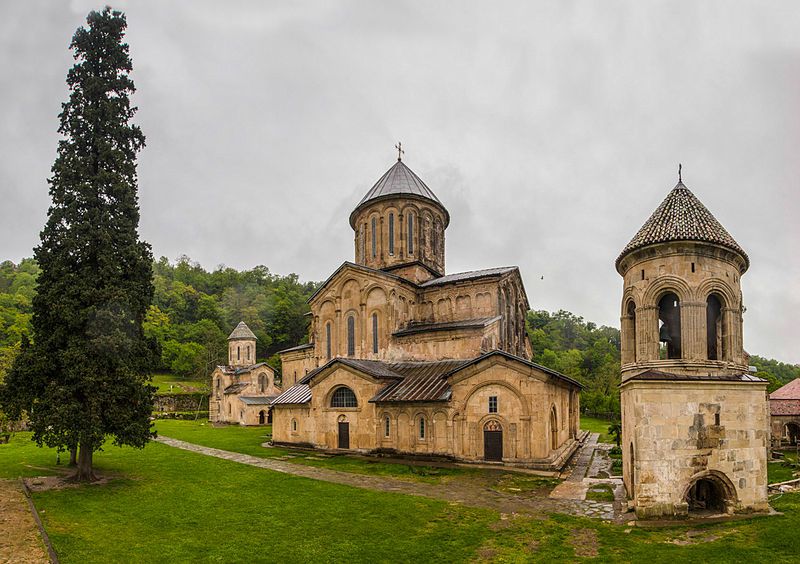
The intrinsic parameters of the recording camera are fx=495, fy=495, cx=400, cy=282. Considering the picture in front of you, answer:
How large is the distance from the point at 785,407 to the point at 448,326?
19333 millimetres

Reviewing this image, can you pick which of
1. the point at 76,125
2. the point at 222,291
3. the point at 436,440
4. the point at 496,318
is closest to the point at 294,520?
the point at 436,440

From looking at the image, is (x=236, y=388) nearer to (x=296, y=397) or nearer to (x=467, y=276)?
(x=296, y=397)

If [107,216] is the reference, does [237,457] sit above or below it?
below

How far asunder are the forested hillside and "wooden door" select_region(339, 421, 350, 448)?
3372 centimetres

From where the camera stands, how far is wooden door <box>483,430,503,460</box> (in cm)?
1869

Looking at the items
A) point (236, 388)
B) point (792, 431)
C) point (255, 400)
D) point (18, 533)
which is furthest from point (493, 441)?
point (236, 388)

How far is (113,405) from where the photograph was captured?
554 inches

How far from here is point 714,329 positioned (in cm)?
1257

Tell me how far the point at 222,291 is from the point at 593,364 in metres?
69.8

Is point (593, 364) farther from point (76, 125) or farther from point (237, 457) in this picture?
point (76, 125)

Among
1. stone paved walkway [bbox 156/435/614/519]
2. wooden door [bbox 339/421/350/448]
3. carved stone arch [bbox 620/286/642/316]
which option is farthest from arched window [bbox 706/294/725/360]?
wooden door [bbox 339/421/350/448]

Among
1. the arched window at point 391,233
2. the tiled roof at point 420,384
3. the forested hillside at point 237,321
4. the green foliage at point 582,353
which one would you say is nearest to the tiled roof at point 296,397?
the tiled roof at point 420,384

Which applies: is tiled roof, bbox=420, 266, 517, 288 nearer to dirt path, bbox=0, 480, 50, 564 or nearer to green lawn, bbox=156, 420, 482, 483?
green lawn, bbox=156, 420, 482, 483

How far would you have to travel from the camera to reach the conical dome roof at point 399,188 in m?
28.0
